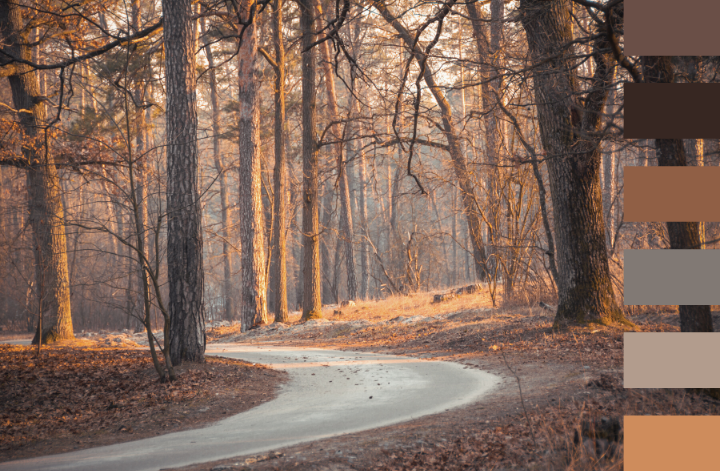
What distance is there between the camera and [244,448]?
5.34m

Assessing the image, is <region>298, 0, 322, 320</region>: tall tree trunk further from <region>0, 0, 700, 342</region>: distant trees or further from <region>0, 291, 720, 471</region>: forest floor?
<region>0, 291, 720, 471</region>: forest floor

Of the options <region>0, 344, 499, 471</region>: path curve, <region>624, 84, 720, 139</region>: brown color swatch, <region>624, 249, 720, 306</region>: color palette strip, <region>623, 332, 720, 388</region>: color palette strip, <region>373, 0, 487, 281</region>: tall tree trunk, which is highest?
<region>373, 0, 487, 281</region>: tall tree trunk

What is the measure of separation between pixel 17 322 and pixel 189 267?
1036 inches

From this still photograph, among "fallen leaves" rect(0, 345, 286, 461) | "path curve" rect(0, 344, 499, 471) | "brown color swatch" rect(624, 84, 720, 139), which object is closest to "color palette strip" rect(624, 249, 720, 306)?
"brown color swatch" rect(624, 84, 720, 139)

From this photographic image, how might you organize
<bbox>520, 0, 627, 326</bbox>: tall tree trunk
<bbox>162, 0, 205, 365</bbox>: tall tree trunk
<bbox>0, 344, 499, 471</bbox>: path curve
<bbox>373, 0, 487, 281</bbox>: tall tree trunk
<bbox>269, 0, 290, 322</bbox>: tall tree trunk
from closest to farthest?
<bbox>0, 344, 499, 471</bbox>: path curve < <bbox>162, 0, 205, 365</bbox>: tall tree trunk < <bbox>520, 0, 627, 326</bbox>: tall tree trunk < <bbox>373, 0, 487, 281</bbox>: tall tree trunk < <bbox>269, 0, 290, 322</bbox>: tall tree trunk

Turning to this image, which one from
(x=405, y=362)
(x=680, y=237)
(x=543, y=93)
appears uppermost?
(x=543, y=93)

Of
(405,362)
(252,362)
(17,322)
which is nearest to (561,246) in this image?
(405,362)

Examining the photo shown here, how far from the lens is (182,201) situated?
904 cm

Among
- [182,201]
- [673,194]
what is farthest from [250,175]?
[673,194]

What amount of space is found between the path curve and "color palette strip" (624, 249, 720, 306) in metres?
3.78

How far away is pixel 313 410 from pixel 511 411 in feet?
8.17

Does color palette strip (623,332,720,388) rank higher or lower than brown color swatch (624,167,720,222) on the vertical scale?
lower

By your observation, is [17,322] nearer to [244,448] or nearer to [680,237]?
[244,448]

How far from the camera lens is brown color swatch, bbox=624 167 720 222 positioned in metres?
2.95
